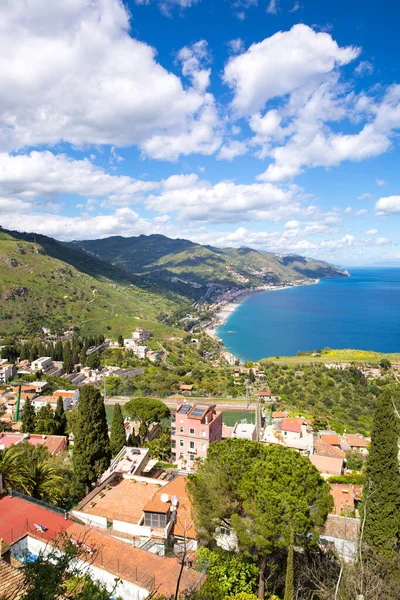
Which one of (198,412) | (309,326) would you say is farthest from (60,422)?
(309,326)

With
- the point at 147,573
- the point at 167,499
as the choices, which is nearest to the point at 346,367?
the point at 167,499

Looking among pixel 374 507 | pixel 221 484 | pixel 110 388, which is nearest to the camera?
pixel 221 484

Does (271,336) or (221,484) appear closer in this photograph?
(221,484)

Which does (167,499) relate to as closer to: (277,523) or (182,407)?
(277,523)

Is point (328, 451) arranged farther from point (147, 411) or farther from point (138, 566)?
point (138, 566)

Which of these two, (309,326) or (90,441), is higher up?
(90,441)

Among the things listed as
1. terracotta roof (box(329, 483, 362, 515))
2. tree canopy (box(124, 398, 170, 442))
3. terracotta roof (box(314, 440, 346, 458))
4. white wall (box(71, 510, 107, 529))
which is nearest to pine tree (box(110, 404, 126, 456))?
tree canopy (box(124, 398, 170, 442))
